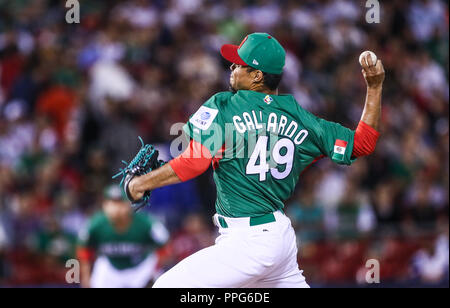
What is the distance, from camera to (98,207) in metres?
9.86

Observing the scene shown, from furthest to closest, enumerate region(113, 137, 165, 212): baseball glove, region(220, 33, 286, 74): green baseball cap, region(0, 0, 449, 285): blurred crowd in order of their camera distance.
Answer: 1. region(0, 0, 449, 285): blurred crowd
2. region(220, 33, 286, 74): green baseball cap
3. region(113, 137, 165, 212): baseball glove

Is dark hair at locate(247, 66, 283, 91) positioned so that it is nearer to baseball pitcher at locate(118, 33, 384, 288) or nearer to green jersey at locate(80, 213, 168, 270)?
baseball pitcher at locate(118, 33, 384, 288)

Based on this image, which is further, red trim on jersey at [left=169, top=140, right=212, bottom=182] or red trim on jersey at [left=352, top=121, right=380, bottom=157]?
red trim on jersey at [left=352, top=121, right=380, bottom=157]

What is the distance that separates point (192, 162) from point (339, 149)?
98 cm

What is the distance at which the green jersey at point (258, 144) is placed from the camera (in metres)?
4.48

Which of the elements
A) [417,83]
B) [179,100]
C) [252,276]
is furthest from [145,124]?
[252,276]

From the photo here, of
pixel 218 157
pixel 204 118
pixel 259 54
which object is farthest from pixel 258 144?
pixel 259 54

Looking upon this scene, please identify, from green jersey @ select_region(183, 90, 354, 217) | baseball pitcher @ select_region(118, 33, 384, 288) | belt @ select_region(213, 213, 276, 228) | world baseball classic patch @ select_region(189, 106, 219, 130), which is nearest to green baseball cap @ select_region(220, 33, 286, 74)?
baseball pitcher @ select_region(118, 33, 384, 288)

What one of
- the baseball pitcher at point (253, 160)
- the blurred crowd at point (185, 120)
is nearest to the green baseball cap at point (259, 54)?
the baseball pitcher at point (253, 160)

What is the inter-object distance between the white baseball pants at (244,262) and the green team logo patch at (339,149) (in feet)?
1.72

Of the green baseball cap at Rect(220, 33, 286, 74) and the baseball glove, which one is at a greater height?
the green baseball cap at Rect(220, 33, 286, 74)

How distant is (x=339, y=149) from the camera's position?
184 inches

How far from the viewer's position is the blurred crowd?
9844 millimetres

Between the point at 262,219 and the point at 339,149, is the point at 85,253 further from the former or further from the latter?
the point at 339,149
